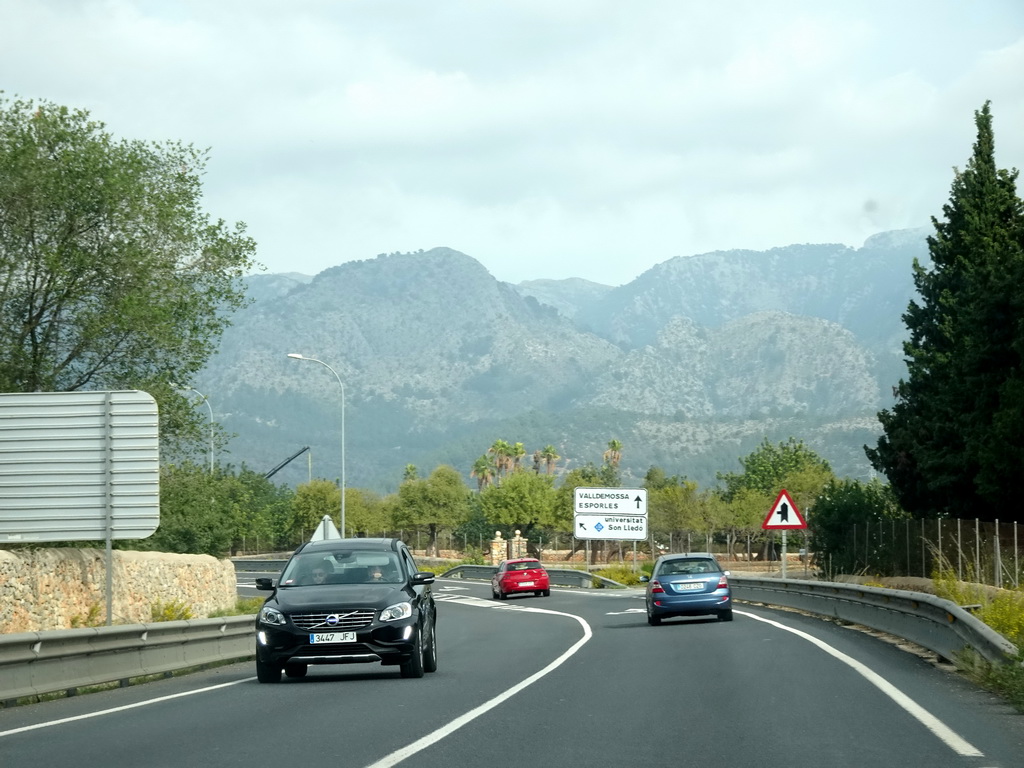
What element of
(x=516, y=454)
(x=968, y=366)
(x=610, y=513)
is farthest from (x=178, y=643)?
(x=516, y=454)

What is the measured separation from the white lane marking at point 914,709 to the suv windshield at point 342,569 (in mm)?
5537

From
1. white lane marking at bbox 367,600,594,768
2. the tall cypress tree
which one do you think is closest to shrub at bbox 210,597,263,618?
white lane marking at bbox 367,600,594,768

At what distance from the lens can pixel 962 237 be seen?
171ft

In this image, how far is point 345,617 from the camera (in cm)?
1619

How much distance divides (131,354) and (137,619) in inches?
264

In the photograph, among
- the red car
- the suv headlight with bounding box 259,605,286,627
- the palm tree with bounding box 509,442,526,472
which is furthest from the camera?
the palm tree with bounding box 509,442,526,472

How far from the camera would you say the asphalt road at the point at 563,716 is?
995 cm

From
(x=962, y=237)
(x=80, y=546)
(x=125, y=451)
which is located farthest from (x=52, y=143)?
(x=962, y=237)

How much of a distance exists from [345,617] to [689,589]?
15062mm

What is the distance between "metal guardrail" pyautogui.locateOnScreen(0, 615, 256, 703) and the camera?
15125 mm

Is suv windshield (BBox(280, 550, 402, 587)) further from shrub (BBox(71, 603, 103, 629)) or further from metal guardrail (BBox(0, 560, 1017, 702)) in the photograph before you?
shrub (BBox(71, 603, 103, 629))

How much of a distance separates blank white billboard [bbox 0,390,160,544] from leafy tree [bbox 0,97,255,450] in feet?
30.7

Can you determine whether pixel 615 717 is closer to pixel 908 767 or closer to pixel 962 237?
pixel 908 767

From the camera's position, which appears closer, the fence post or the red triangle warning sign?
the fence post
